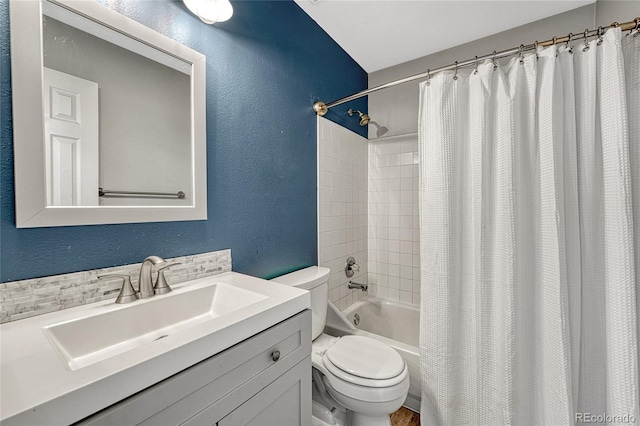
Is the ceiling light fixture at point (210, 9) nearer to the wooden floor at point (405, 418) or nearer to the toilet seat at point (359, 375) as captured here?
the toilet seat at point (359, 375)

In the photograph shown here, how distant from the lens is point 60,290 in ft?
2.45

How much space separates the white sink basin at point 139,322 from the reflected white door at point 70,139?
0.36 metres

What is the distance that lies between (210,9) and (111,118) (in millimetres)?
555

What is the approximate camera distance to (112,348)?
74 centimetres

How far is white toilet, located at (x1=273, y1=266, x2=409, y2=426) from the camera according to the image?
3.57 ft

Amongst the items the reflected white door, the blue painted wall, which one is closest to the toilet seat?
the blue painted wall

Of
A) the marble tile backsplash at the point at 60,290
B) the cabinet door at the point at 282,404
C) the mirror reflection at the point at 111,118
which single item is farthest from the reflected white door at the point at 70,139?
the cabinet door at the point at 282,404

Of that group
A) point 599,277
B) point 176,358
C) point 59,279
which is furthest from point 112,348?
point 599,277

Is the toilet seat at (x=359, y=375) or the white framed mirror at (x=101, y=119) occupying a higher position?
the white framed mirror at (x=101, y=119)

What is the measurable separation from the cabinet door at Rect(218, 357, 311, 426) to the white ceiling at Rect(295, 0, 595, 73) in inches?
73.7

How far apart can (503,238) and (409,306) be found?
44.9 inches

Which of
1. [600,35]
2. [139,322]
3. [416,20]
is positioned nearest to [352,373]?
[139,322]

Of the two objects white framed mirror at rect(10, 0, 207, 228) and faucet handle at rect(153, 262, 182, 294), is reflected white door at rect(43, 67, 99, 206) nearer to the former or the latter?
white framed mirror at rect(10, 0, 207, 228)

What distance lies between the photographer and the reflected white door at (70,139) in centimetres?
74
